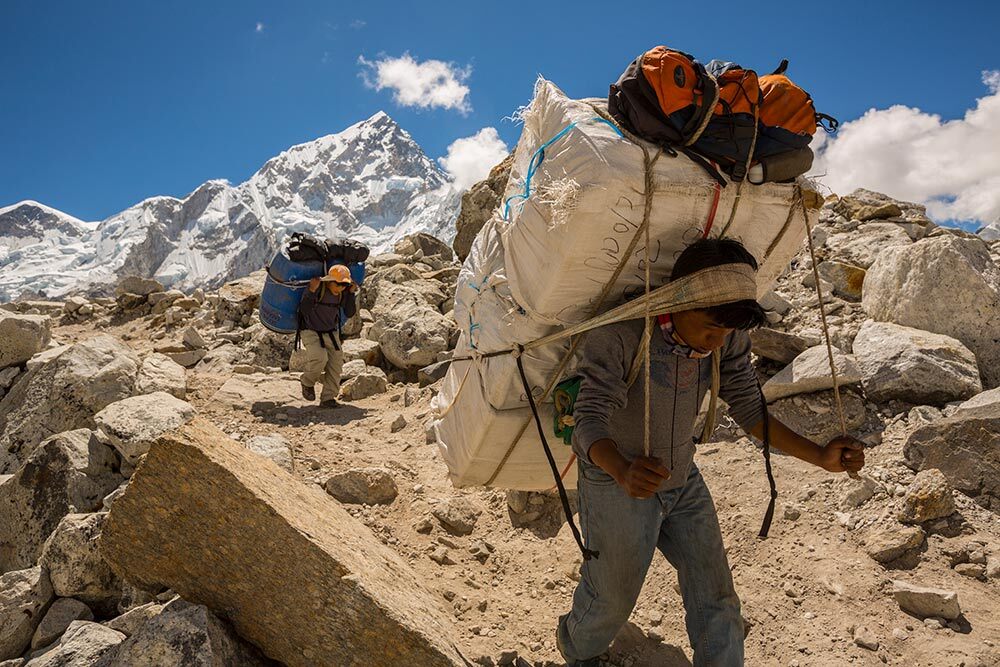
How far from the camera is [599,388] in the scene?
2297mm

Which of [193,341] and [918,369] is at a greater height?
[918,369]

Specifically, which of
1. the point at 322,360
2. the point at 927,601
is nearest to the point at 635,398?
the point at 927,601

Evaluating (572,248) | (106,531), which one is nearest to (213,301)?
(106,531)

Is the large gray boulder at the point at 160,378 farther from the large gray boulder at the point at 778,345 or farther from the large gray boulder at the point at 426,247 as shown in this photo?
the large gray boulder at the point at 426,247

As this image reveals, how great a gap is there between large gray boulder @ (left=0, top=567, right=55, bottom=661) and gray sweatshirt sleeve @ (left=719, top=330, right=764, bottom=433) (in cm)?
387

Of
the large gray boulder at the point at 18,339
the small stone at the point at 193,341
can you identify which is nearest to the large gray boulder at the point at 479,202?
the small stone at the point at 193,341

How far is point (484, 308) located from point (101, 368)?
516 cm

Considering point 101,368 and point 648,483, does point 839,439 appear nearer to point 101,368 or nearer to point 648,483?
point 648,483

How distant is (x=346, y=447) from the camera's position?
6141 mm

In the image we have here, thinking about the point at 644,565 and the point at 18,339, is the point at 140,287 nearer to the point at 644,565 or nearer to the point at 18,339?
the point at 18,339

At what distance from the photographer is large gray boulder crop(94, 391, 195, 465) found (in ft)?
14.4

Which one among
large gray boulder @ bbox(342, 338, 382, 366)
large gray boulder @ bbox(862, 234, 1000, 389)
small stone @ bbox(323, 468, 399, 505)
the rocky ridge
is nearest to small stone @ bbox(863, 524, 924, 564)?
the rocky ridge

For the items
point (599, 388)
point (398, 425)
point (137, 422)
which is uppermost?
point (599, 388)

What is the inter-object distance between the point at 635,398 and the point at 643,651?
181 centimetres
